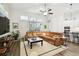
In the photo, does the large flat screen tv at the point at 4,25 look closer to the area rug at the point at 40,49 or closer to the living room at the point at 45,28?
the living room at the point at 45,28

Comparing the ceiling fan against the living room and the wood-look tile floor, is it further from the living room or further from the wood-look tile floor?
the wood-look tile floor

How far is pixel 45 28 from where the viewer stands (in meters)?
2.69

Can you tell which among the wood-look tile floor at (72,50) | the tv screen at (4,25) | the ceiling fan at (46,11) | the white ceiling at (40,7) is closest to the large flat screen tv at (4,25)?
the tv screen at (4,25)

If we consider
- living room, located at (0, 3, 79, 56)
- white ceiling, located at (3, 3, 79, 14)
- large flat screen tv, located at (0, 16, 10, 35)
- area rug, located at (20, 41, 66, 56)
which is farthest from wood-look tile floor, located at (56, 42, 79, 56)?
large flat screen tv, located at (0, 16, 10, 35)

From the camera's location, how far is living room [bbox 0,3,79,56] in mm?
2619

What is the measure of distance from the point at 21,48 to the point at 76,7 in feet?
5.36

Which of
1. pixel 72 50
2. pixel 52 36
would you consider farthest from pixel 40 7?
pixel 72 50

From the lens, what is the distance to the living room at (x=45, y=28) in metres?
2.62

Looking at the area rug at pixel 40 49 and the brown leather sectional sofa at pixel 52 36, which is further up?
the brown leather sectional sofa at pixel 52 36

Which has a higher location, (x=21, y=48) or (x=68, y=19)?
(x=68, y=19)

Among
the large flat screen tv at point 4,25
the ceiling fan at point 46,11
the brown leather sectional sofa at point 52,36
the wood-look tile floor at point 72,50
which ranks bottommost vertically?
the wood-look tile floor at point 72,50

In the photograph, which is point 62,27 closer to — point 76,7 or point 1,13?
point 76,7

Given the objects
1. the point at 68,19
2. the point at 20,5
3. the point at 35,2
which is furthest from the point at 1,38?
the point at 68,19

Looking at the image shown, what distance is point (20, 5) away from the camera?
266 centimetres
